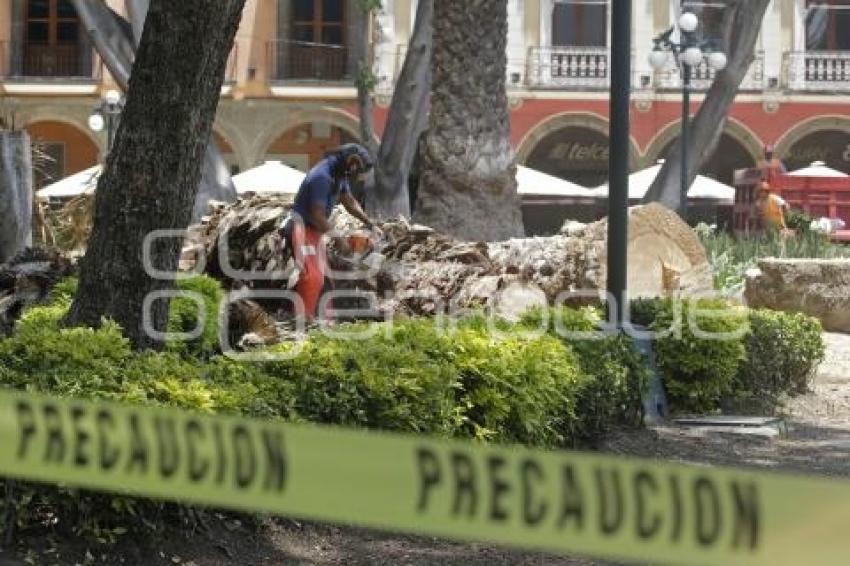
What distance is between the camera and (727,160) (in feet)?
111

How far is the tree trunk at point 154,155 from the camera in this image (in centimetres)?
598

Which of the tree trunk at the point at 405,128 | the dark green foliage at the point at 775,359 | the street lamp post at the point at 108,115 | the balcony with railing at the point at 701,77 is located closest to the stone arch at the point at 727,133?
the balcony with railing at the point at 701,77

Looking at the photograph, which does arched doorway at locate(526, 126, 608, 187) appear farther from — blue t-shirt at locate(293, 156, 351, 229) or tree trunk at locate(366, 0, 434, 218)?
blue t-shirt at locate(293, 156, 351, 229)

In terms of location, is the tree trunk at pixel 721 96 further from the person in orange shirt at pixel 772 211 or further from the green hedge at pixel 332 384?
the green hedge at pixel 332 384

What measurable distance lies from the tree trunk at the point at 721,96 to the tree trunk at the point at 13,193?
9303 millimetres

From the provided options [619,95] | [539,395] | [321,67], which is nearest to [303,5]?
[321,67]

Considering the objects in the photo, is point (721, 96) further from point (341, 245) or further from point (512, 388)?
point (512, 388)

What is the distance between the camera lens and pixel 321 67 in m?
33.1

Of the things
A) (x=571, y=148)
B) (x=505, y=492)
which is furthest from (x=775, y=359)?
(x=571, y=148)

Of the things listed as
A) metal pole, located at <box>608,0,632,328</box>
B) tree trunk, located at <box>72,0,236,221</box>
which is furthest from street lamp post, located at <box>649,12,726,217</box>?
metal pole, located at <box>608,0,632,328</box>

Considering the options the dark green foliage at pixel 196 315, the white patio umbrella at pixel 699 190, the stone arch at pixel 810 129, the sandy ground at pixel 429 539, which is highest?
the stone arch at pixel 810 129

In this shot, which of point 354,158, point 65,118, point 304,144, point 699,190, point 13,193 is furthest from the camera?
point 304,144

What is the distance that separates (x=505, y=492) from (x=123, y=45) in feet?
47.6

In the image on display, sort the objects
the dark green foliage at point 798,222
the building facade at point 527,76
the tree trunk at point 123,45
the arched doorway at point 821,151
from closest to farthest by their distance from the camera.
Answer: the tree trunk at point 123,45, the dark green foliage at point 798,222, the building facade at point 527,76, the arched doorway at point 821,151
